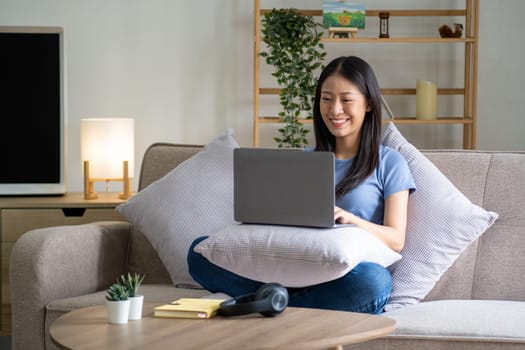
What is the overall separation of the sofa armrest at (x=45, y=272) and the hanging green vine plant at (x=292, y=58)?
60.7 inches

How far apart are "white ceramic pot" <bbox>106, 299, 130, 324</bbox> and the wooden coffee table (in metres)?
0.02

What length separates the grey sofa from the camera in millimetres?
2508

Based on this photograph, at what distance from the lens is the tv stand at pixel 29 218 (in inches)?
149

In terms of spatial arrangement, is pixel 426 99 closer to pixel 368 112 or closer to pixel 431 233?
pixel 368 112

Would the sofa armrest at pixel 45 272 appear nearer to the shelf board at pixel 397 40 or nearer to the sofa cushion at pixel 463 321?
the sofa cushion at pixel 463 321

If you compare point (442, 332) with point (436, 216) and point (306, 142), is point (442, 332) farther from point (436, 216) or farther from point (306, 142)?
point (306, 142)

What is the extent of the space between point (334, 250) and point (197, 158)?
89 centimetres

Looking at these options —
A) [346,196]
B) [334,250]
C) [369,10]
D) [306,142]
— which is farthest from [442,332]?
[369,10]


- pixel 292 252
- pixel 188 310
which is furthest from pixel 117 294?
pixel 292 252

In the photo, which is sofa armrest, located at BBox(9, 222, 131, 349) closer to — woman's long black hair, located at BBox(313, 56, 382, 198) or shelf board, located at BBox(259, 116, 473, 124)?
woman's long black hair, located at BBox(313, 56, 382, 198)

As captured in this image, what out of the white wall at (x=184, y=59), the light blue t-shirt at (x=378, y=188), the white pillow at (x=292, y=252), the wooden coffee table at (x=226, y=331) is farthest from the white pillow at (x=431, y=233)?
the white wall at (x=184, y=59)

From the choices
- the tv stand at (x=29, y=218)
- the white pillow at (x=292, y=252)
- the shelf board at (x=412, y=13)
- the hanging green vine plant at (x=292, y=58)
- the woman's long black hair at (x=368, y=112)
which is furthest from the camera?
the shelf board at (x=412, y=13)

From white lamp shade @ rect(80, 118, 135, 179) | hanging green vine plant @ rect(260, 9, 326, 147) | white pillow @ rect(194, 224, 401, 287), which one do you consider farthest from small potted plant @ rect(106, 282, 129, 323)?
hanging green vine plant @ rect(260, 9, 326, 147)

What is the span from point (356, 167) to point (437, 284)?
1.46ft
